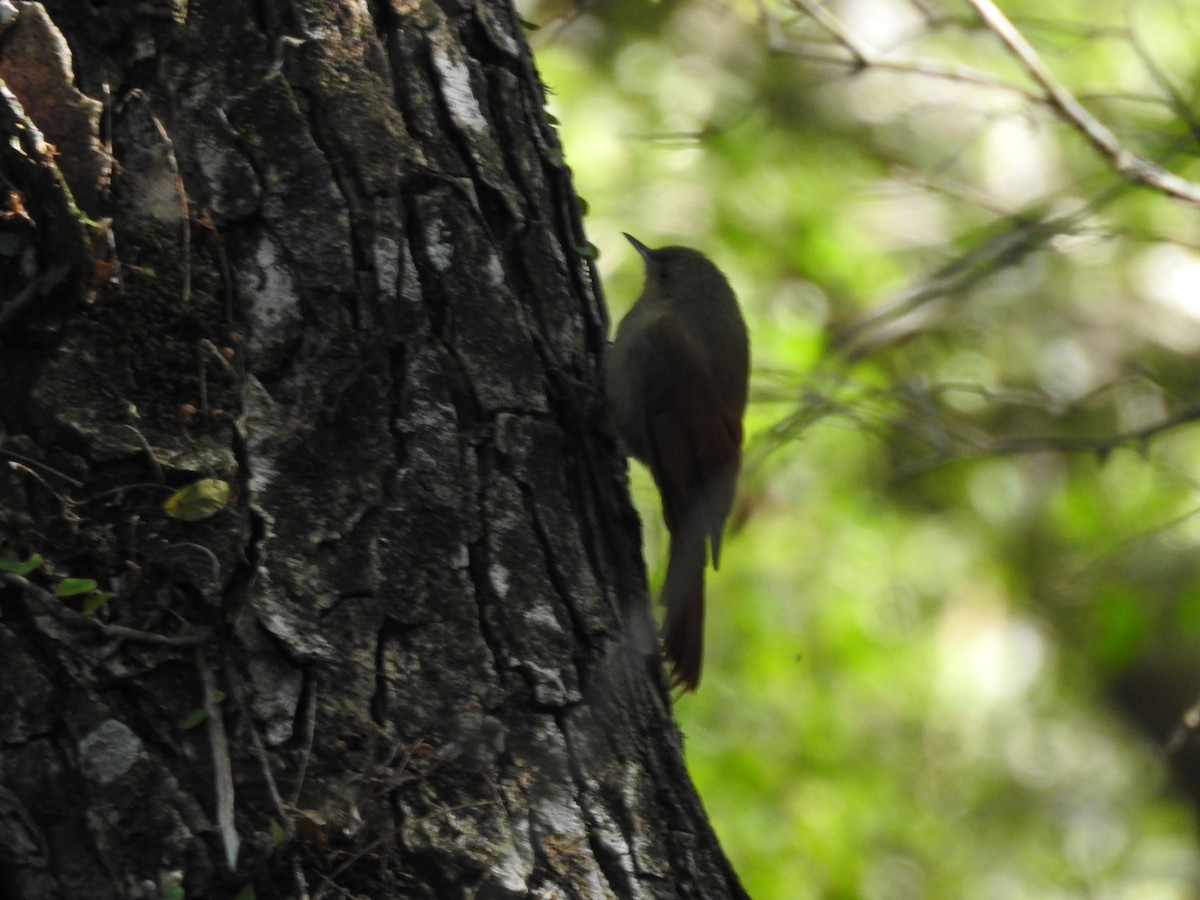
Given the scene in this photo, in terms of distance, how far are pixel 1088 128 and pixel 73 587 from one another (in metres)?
3.25

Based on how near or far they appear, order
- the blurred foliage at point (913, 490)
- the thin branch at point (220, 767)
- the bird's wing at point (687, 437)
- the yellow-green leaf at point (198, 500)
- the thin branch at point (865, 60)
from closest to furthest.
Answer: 1. the thin branch at point (220, 767)
2. the yellow-green leaf at point (198, 500)
3. the bird's wing at point (687, 437)
4. the thin branch at point (865, 60)
5. the blurred foliage at point (913, 490)

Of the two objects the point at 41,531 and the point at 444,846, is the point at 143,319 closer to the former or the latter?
the point at 41,531

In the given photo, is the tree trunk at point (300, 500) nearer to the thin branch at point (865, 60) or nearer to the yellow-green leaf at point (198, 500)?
the yellow-green leaf at point (198, 500)

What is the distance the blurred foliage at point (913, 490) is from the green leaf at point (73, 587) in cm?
475

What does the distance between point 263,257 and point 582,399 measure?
26.2 inches

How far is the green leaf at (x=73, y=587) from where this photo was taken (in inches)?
67.7

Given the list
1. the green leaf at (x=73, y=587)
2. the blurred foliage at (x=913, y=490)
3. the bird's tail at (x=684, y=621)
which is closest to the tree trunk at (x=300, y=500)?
the green leaf at (x=73, y=587)

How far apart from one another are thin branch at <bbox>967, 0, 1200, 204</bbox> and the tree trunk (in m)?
2.03

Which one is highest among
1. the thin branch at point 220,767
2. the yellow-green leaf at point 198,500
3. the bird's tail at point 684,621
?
the bird's tail at point 684,621

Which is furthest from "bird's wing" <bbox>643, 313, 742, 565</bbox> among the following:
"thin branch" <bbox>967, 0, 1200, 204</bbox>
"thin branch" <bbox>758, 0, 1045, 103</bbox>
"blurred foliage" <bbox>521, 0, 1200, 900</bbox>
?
"blurred foliage" <bbox>521, 0, 1200, 900</bbox>

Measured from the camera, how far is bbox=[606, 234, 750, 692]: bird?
3.42m

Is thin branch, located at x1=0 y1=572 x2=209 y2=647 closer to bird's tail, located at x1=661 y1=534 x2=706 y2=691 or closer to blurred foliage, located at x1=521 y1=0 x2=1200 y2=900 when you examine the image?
bird's tail, located at x1=661 y1=534 x2=706 y2=691

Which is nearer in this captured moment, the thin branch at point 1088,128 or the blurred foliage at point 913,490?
the thin branch at point 1088,128

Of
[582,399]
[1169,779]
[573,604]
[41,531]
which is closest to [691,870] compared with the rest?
[573,604]
